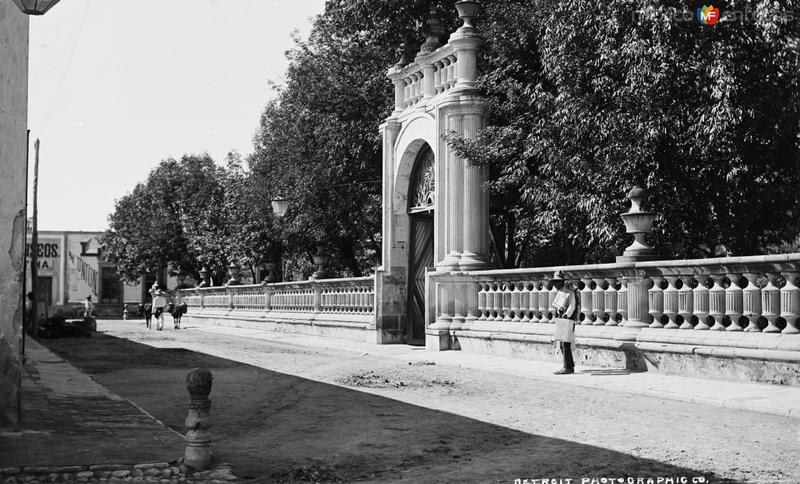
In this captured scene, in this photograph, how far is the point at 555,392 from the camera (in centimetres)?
1181

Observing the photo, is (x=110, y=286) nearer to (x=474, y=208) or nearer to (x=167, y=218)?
(x=167, y=218)

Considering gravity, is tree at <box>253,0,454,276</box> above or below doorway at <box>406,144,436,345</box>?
above

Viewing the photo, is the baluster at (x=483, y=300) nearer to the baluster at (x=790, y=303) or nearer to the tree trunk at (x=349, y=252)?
the baluster at (x=790, y=303)

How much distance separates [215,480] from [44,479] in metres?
1.14

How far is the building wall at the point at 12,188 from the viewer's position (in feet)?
27.0

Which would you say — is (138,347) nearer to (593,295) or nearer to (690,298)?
(593,295)

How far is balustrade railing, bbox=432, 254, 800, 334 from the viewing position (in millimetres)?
11688

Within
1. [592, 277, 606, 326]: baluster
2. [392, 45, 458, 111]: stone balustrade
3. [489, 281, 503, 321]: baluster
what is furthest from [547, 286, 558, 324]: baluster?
[392, 45, 458, 111]: stone balustrade

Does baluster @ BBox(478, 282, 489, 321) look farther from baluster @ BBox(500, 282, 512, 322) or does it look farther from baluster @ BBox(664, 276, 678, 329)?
baluster @ BBox(664, 276, 678, 329)

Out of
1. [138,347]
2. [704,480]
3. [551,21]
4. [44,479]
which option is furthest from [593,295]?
[138,347]

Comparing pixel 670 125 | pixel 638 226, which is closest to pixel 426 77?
pixel 670 125

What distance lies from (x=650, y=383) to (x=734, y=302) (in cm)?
155

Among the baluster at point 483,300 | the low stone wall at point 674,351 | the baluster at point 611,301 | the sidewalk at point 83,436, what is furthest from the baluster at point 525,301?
the sidewalk at point 83,436

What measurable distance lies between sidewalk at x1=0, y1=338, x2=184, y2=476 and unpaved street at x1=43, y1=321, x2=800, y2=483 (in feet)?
1.57
